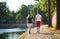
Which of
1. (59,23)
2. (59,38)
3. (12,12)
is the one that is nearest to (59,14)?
(59,23)

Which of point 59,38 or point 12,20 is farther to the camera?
point 12,20

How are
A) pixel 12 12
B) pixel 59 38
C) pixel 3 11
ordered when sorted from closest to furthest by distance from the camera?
pixel 59 38
pixel 3 11
pixel 12 12

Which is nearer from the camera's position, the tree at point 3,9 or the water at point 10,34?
the water at point 10,34

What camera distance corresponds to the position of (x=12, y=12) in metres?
126

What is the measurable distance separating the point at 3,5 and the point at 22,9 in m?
9.67

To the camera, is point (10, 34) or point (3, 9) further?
point (3, 9)

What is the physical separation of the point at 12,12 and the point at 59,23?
96.7 meters

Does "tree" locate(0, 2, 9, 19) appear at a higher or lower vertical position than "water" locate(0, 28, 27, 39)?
higher

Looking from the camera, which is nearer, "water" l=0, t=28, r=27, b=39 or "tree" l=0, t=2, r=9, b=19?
"water" l=0, t=28, r=27, b=39

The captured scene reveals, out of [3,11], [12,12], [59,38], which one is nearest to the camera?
[59,38]

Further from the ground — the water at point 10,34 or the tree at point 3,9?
the tree at point 3,9

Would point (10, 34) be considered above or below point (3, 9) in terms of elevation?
below

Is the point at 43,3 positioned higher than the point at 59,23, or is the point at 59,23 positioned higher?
the point at 43,3

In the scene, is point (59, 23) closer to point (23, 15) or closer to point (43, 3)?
point (43, 3)
